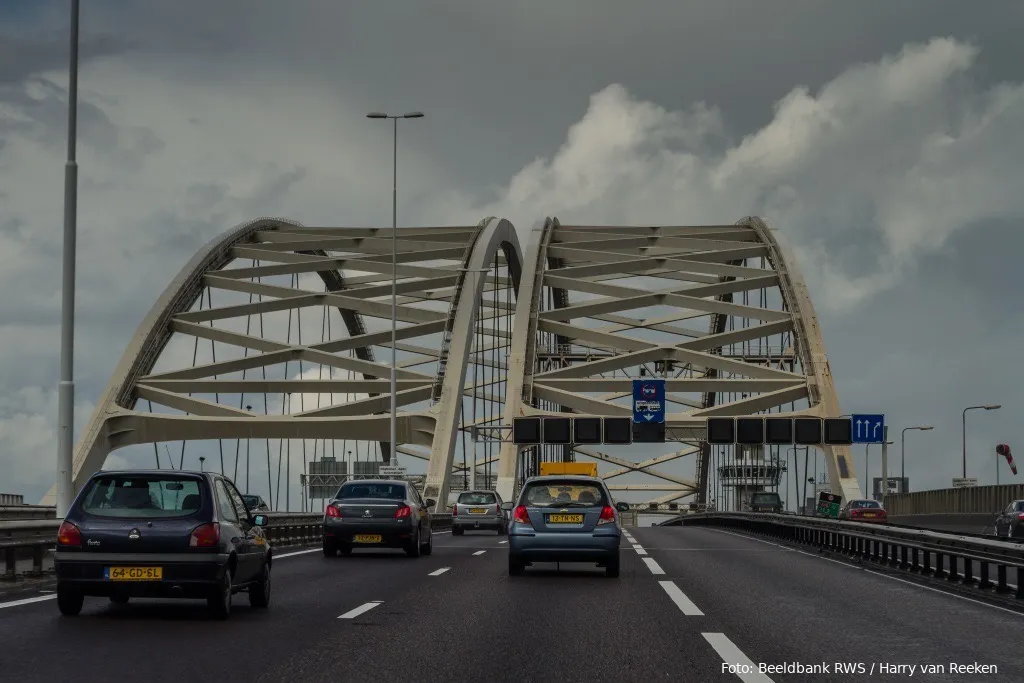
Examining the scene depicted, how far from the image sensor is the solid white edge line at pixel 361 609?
14.0 m

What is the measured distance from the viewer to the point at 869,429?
61750 millimetres

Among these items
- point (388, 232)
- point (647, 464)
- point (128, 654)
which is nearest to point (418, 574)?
point (128, 654)

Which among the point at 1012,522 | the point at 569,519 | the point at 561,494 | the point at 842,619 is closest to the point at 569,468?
the point at 1012,522

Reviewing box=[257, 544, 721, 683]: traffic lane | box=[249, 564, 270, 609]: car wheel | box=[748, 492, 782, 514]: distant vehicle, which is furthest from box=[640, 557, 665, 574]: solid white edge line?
box=[748, 492, 782, 514]: distant vehicle

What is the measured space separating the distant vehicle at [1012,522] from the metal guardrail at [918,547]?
4.75 meters

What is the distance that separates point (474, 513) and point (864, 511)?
659 inches

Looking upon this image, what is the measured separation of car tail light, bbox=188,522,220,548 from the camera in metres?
13.2

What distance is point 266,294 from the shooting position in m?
64.9

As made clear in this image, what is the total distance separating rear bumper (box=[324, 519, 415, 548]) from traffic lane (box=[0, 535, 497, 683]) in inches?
282

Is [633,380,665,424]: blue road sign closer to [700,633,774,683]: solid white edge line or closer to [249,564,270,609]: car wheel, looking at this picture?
[249,564,270,609]: car wheel

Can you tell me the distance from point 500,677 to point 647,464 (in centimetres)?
9630

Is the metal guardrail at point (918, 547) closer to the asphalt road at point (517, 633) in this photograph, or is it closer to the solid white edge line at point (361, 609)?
the asphalt road at point (517, 633)

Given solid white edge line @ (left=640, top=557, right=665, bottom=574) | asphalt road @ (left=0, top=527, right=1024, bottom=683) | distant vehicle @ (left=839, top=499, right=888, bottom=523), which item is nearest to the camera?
asphalt road @ (left=0, top=527, right=1024, bottom=683)

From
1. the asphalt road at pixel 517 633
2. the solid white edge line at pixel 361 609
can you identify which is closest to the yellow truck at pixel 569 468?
the asphalt road at pixel 517 633
